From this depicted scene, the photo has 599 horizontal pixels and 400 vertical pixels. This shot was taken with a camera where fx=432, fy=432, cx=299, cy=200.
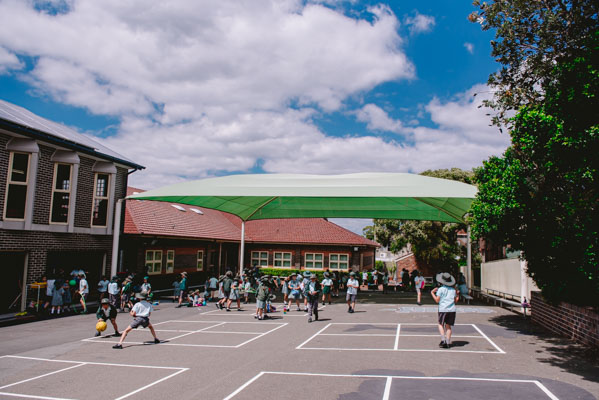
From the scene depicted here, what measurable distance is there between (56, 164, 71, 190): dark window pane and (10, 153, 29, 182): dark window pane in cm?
150

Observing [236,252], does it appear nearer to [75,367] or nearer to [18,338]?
[18,338]

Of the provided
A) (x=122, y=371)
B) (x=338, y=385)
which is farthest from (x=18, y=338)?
(x=338, y=385)

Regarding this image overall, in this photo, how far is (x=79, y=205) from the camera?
61.9 ft

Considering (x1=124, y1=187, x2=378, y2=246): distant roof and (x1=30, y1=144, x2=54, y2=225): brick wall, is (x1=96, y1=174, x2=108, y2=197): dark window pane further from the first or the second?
(x1=30, y1=144, x2=54, y2=225): brick wall

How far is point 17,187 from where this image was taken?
53.7 feet

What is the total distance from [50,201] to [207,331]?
30.2 ft

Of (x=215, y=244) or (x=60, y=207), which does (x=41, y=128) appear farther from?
(x=215, y=244)

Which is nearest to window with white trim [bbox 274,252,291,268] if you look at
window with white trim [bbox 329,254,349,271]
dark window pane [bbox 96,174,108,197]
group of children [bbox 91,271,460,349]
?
window with white trim [bbox 329,254,349,271]


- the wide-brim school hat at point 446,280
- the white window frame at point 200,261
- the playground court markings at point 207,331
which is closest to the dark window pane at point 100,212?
the playground court markings at point 207,331

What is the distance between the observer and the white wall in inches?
722

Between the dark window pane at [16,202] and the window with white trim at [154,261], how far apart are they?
27.3 ft

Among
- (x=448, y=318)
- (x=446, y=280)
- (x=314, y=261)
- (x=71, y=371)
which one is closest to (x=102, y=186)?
(x=71, y=371)

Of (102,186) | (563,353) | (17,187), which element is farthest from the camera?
(102,186)

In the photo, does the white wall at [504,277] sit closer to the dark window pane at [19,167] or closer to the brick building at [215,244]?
the brick building at [215,244]
